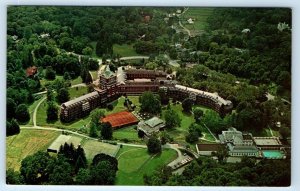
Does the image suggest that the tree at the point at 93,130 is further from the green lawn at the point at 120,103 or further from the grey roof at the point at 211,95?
Answer: the grey roof at the point at 211,95

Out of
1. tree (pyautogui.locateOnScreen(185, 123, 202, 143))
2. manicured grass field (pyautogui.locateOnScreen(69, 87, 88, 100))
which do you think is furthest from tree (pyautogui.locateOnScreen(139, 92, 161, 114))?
manicured grass field (pyautogui.locateOnScreen(69, 87, 88, 100))

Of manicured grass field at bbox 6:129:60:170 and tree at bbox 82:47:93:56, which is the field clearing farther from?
tree at bbox 82:47:93:56

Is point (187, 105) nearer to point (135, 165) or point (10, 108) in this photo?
point (135, 165)

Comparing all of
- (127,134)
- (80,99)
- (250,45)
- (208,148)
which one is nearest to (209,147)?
(208,148)

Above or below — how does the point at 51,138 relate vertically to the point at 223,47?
below

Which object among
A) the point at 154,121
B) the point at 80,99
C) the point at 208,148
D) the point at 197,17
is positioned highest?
the point at 197,17

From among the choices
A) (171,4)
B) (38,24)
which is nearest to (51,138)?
(38,24)

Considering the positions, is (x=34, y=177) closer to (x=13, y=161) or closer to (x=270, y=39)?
(x=13, y=161)
